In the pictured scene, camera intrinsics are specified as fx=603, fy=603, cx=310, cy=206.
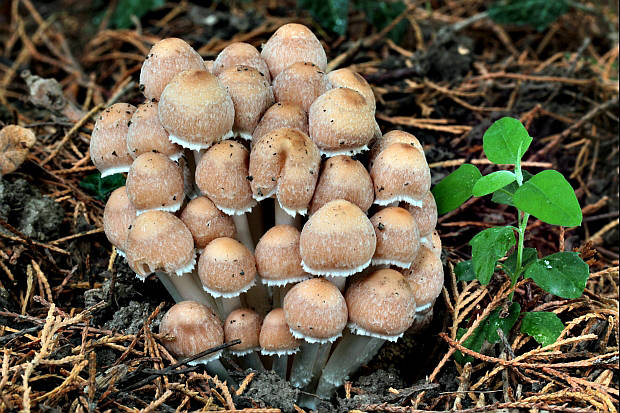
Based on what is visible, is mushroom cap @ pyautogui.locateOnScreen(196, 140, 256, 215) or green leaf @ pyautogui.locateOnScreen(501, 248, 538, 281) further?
green leaf @ pyautogui.locateOnScreen(501, 248, 538, 281)

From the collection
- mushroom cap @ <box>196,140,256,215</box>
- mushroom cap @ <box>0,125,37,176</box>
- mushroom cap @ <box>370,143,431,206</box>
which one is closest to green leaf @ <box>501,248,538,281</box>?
mushroom cap @ <box>370,143,431,206</box>

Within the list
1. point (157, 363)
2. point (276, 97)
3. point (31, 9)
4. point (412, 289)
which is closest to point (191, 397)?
point (157, 363)

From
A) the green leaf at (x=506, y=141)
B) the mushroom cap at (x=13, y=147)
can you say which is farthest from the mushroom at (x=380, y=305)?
the mushroom cap at (x=13, y=147)

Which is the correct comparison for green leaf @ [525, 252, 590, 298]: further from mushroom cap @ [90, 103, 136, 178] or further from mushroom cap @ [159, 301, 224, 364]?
mushroom cap @ [90, 103, 136, 178]

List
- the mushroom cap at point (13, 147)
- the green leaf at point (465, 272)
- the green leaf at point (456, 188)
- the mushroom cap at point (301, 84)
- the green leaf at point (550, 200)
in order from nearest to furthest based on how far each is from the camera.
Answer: the green leaf at point (550, 200), the mushroom cap at point (301, 84), the green leaf at point (456, 188), the green leaf at point (465, 272), the mushroom cap at point (13, 147)

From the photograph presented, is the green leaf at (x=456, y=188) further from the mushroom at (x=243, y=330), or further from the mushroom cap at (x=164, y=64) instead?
the mushroom cap at (x=164, y=64)

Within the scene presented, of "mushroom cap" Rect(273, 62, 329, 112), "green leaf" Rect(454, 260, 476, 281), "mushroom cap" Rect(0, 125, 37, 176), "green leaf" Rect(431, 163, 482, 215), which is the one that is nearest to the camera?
"mushroom cap" Rect(273, 62, 329, 112)

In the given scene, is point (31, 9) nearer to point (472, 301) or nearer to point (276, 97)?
point (276, 97)
